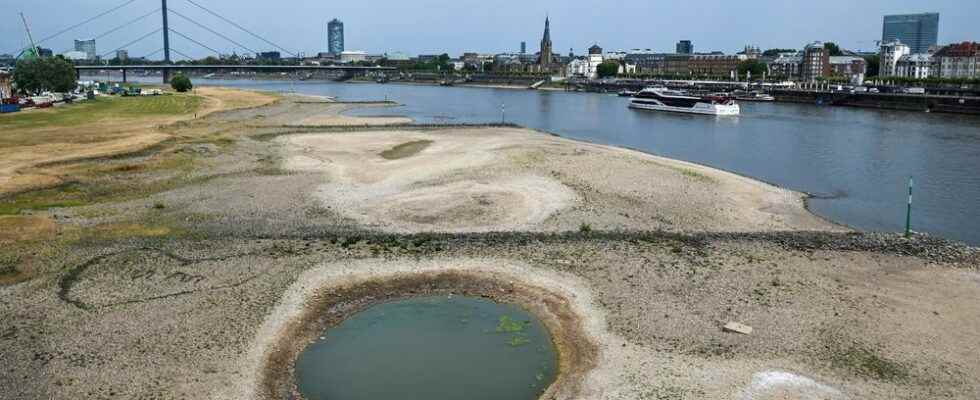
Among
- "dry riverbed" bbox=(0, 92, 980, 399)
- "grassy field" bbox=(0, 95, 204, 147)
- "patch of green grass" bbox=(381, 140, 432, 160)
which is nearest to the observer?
"dry riverbed" bbox=(0, 92, 980, 399)

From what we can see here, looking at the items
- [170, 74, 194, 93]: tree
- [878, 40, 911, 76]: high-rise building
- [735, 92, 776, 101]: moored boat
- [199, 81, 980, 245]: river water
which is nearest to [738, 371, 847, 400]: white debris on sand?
Result: [199, 81, 980, 245]: river water

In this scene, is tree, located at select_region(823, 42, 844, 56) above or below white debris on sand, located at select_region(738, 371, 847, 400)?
above

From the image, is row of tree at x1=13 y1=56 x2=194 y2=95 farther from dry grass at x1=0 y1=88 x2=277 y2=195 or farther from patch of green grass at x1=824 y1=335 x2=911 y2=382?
patch of green grass at x1=824 y1=335 x2=911 y2=382

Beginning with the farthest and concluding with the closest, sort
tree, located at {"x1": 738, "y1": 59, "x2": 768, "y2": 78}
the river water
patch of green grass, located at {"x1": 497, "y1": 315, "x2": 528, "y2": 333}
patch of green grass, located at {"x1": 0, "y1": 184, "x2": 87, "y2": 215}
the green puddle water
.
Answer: tree, located at {"x1": 738, "y1": 59, "x2": 768, "y2": 78}
the river water
patch of green grass, located at {"x1": 0, "y1": 184, "x2": 87, "y2": 215}
patch of green grass, located at {"x1": 497, "y1": 315, "x2": 528, "y2": 333}
the green puddle water

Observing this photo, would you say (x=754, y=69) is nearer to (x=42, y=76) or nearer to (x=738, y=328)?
(x=42, y=76)

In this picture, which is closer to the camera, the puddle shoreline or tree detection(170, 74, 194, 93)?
the puddle shoreline

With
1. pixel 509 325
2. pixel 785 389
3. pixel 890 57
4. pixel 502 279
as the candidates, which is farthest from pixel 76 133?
pixel 890 57
